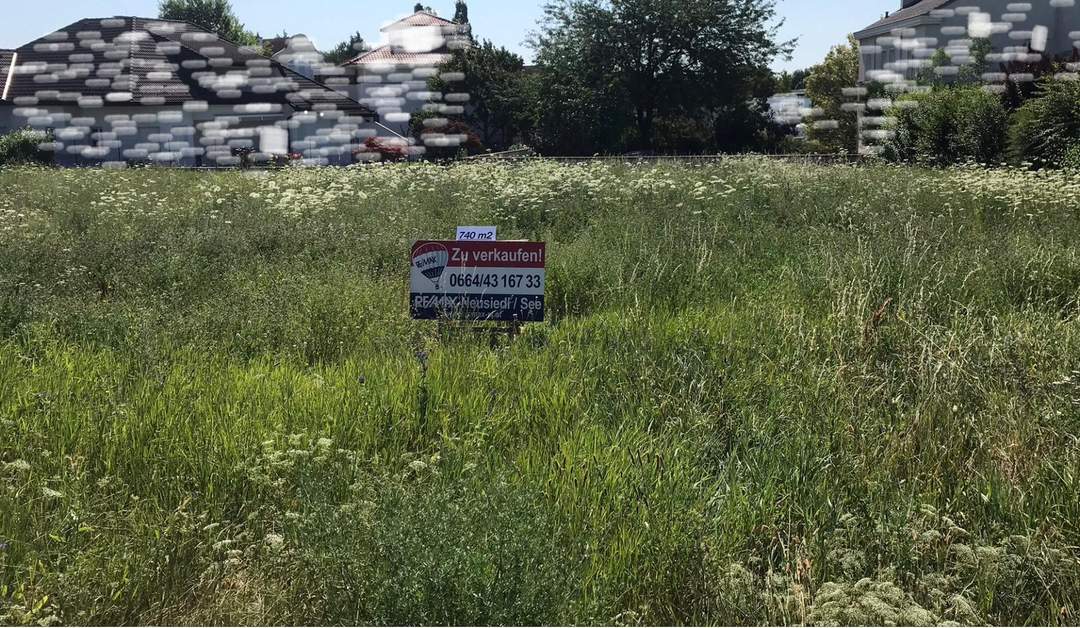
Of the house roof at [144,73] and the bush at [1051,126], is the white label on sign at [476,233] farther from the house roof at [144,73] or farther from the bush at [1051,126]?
the house roof at [144,73]

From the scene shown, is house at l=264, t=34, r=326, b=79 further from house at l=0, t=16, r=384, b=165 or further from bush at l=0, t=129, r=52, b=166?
bush at l=0, t=129, r=52, b=166

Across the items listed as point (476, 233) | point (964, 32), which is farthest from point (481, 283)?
point (964, 32)

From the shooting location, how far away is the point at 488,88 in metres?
43.9

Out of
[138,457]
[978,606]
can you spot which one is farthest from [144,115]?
[978,606]

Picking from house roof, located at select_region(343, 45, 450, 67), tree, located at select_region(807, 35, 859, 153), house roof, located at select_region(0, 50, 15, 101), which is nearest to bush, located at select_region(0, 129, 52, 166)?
house roof, located at select_region(0, 50, 15, 101)

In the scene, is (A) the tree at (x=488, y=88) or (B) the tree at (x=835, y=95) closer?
(B) the tree at (x=835, y=95)

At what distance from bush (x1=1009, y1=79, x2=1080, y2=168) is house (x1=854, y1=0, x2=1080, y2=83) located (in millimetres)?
13997

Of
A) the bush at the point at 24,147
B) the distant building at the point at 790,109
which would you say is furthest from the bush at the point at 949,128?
the bush at the point at 24,147

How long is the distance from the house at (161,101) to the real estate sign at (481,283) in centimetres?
2762

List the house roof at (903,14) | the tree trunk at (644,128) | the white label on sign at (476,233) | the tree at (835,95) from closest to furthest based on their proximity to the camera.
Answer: the white label on sign at (476,233), the house roof at (903,14), the tree at (835,95), the tree trunk at (644,128)

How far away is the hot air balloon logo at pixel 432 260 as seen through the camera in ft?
19.3

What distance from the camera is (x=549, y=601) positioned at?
2.79 m

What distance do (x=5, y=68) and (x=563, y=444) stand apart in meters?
40.5

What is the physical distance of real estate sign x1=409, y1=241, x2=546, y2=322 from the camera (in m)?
5.92
